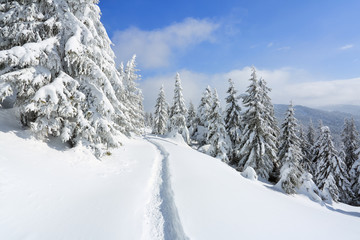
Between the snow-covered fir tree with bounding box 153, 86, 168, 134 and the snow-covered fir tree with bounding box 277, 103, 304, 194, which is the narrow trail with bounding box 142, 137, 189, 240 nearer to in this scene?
the snow-covered fir tree with bounding box 277, 103, 304, 194

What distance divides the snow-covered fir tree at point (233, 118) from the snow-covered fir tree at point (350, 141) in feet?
69.2

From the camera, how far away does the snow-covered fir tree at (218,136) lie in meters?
23.4

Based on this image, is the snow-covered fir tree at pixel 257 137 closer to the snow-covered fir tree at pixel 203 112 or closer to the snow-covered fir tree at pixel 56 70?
the snow-covered fir tree at pixel 203 112

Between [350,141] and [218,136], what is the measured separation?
86.6ft

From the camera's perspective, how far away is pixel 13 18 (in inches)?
360

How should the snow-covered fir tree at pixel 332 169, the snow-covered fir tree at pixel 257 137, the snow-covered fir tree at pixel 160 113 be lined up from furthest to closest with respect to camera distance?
the snow-covered fir tree at pixel 160 113
the snow-covered fir tree at pixel 332 169
the snow-covered fir tree at pixel 257 137

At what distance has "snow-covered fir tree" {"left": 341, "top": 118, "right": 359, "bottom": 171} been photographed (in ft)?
101

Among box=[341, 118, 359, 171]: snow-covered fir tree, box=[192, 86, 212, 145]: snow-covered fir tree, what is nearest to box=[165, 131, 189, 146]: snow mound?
box=[192, 86, 212, 145]: snow-covered fir tree

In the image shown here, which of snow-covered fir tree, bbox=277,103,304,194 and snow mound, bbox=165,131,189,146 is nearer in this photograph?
snow-covered fir tree, bbox=277,103,304,194

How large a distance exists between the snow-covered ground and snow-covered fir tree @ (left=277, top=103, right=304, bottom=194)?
10954 mm

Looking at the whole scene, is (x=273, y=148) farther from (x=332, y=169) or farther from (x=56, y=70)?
(x=56, y=70)

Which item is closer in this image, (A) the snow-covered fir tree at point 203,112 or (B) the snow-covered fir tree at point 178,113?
(B) the snow-covered fir tree at point 178,113

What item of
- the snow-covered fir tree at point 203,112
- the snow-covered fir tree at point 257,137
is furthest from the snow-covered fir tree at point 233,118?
the snow-covered fir tree at point 203,112

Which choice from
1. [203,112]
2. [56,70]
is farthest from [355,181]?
[56,70]
